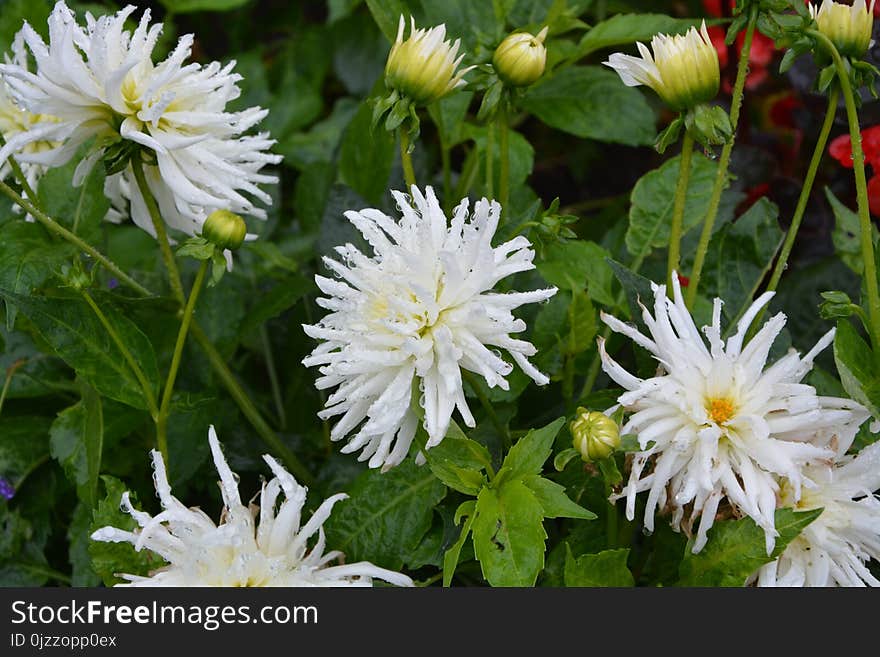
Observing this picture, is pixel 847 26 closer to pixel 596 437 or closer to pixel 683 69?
pixel 683 69

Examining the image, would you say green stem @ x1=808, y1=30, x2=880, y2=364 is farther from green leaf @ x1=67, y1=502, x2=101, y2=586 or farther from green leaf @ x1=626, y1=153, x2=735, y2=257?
green leaf @ x1=67, y1=502, x2=101, y2=586

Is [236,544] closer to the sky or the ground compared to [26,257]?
closer to the ground

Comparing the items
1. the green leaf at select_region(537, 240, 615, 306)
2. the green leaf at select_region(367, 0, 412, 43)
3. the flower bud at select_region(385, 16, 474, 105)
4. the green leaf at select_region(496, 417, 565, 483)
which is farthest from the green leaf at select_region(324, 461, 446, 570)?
the green leaf at select_region(367, 0, 412, 43)

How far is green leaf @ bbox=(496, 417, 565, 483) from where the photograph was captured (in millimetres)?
833

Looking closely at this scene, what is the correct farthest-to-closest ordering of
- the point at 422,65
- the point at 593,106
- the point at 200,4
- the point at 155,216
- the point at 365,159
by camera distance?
the point at 200,4 → the point at 593,106 → the point at 365,159 → the point at 155,216 → the point at 422,65

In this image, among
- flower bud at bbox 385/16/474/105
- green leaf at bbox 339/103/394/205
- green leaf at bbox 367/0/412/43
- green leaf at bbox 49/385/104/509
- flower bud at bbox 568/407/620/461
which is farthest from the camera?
green leaf at bbox 339/103/394/205

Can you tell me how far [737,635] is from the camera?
2.68 feet

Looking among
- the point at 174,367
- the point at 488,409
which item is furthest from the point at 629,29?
the point at 174,367

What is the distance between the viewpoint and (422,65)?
0.86 meters

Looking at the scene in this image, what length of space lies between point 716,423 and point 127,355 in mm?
492

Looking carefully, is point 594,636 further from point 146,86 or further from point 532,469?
point 146,86

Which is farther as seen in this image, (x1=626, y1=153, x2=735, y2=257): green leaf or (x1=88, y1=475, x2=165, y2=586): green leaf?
(x1=626, y1=153, x2=735, y2=257): green leaf

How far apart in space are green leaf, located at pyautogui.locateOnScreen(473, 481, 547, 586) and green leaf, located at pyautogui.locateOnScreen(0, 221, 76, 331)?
435mm

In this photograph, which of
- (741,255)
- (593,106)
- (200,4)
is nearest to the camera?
(741,255)
